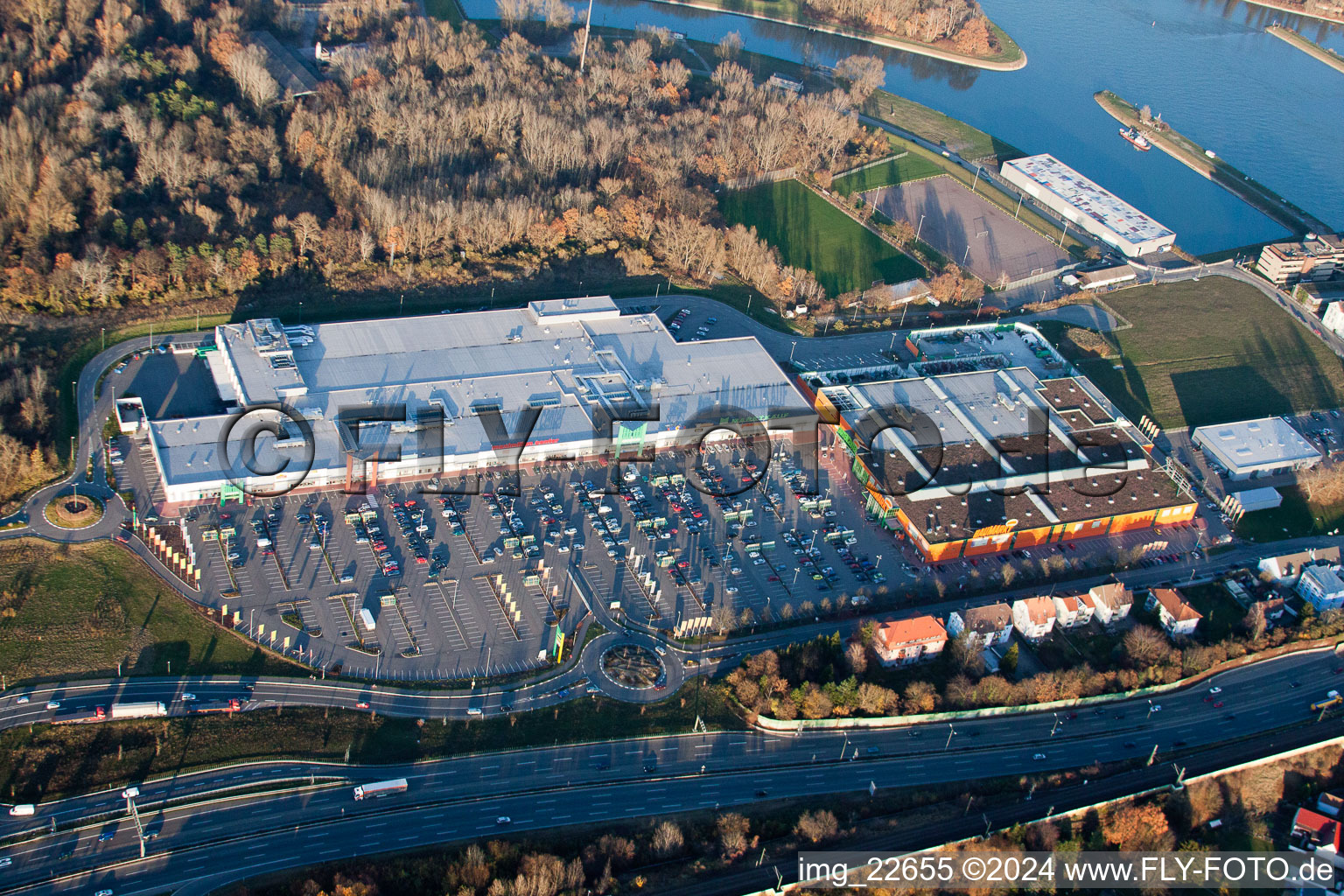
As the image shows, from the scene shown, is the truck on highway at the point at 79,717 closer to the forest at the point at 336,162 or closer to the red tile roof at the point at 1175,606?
the forest at the point at 336,162

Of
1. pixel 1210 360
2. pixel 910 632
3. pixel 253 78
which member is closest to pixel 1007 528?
pixel 910 632

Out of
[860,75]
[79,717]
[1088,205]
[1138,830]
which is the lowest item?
[79,717]

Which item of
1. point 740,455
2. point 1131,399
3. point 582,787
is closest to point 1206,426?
point 1131,399

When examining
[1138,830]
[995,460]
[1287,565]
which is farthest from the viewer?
[995,460]

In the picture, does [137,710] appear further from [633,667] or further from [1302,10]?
[1302,10]

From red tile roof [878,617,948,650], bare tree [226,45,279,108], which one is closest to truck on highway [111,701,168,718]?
red tile roof [878,617,948,650]

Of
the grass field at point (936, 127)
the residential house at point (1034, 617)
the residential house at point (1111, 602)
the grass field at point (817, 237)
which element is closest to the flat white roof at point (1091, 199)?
the grass field at point (936, 127)

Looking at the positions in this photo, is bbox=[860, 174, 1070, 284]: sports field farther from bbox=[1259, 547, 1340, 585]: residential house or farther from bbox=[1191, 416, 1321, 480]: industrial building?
bbox=[1259, 547, 1340, 585]: residential house
